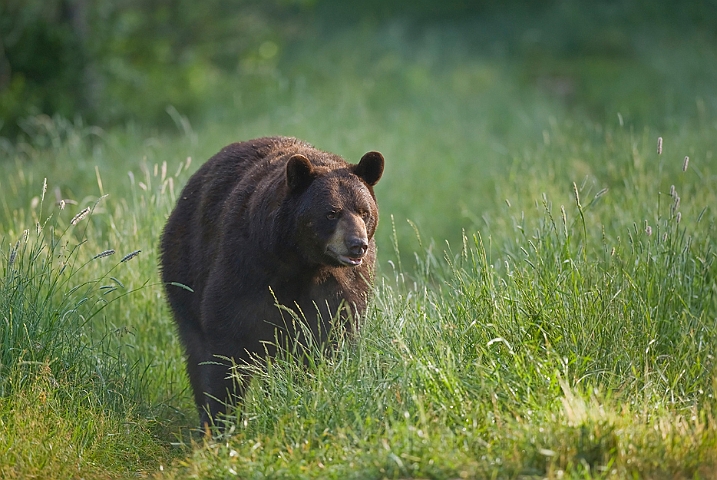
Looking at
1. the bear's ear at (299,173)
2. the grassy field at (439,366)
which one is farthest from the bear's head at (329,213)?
the grassy field at (439,366)

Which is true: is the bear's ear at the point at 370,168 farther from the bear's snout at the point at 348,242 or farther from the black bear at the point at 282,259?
the bear's snout at the point at 348,242

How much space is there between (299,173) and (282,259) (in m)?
0.51

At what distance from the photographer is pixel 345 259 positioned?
5.10 m

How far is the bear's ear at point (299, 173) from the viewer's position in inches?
204

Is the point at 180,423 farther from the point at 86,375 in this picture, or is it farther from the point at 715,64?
the point at 715,64

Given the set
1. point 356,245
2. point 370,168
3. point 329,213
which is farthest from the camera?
point 370,168

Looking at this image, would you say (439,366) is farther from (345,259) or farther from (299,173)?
(299,173)

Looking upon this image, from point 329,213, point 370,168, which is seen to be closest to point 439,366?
point 329,213

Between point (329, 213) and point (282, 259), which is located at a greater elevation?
point (329, 213)

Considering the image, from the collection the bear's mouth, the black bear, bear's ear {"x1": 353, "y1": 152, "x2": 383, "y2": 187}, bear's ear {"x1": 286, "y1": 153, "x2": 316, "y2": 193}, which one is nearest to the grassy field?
the black bear

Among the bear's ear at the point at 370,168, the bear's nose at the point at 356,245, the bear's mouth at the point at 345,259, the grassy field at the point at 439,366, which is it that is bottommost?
the grassy field at the point at 439,366

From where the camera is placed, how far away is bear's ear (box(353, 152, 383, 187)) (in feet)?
18.0

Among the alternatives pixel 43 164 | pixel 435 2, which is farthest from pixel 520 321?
pixel 435 2

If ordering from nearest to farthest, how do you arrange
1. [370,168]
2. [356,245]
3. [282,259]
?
1. [356,245]
2. [282,259]
3. [370,168]
